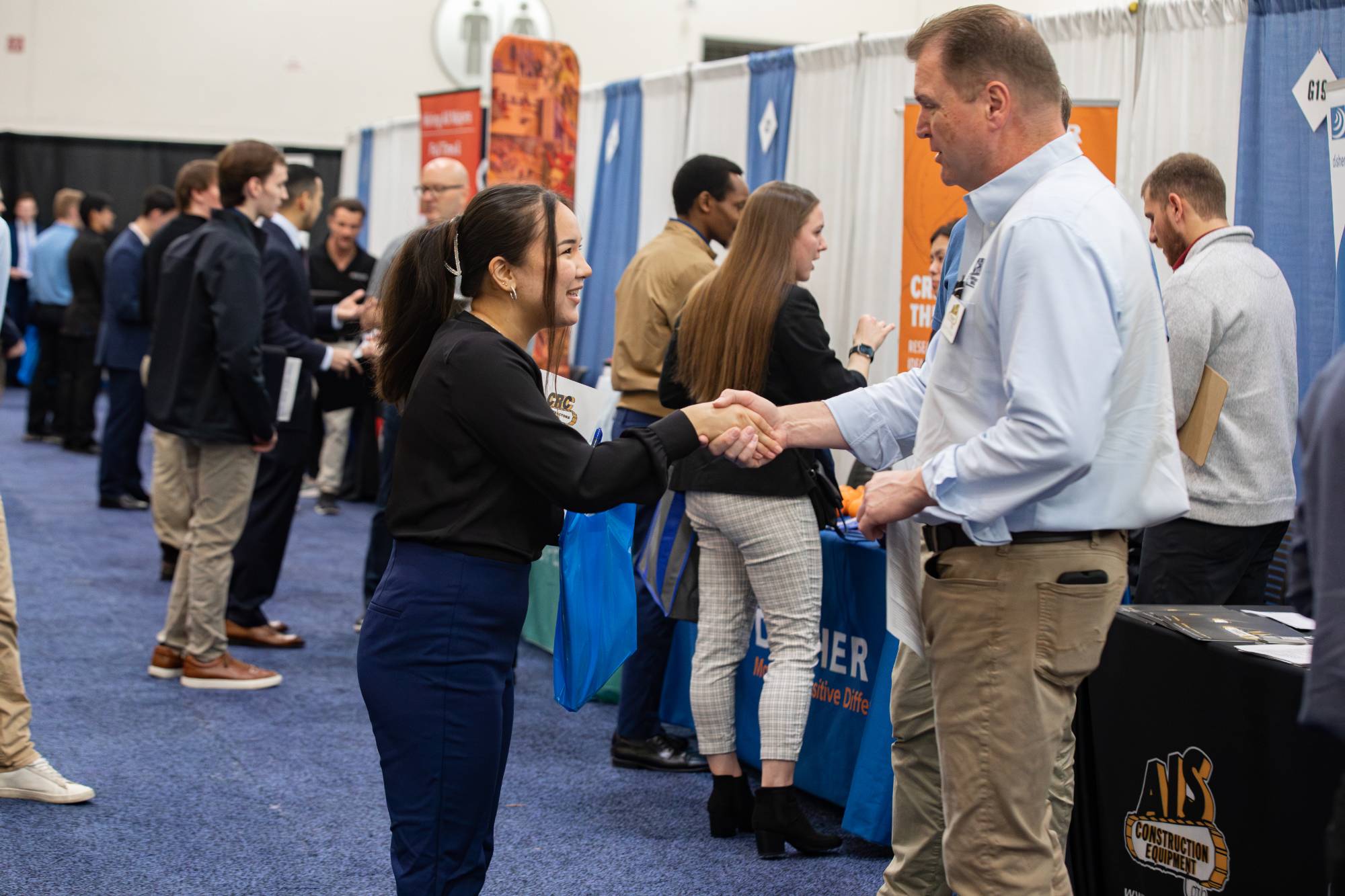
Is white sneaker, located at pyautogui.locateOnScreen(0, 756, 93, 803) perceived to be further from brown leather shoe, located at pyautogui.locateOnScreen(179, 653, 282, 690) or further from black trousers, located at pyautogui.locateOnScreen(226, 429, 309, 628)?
black trousers, located at pyautogui.locateOnScreen(226, 429, 309, 628)

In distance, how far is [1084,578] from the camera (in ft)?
5.87

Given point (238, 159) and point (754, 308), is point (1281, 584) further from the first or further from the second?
point (238, 159)

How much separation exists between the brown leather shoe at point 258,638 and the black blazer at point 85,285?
545cm

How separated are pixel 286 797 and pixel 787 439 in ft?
5.76

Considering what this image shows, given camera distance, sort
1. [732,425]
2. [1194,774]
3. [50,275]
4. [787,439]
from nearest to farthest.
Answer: [732,425], [787,439], [1194,774], [50,275]

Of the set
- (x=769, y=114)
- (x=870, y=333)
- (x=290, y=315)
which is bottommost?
(x=870, y=333)

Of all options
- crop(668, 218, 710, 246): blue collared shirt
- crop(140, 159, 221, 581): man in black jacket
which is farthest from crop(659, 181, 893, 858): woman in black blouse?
crop(140, 159, 221, 581): man in black jacket

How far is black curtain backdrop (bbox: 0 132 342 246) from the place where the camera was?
12328 millimetres

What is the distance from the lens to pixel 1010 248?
5.65 ft

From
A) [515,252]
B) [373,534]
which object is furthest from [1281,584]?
[373,534]

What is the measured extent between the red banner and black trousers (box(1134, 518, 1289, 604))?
156 inches

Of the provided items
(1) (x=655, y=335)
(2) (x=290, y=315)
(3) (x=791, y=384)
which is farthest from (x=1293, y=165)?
(2) (x=290, y=315)

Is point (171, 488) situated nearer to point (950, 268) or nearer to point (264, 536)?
point (264, 536)

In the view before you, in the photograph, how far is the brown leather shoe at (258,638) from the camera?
15.4 ft
